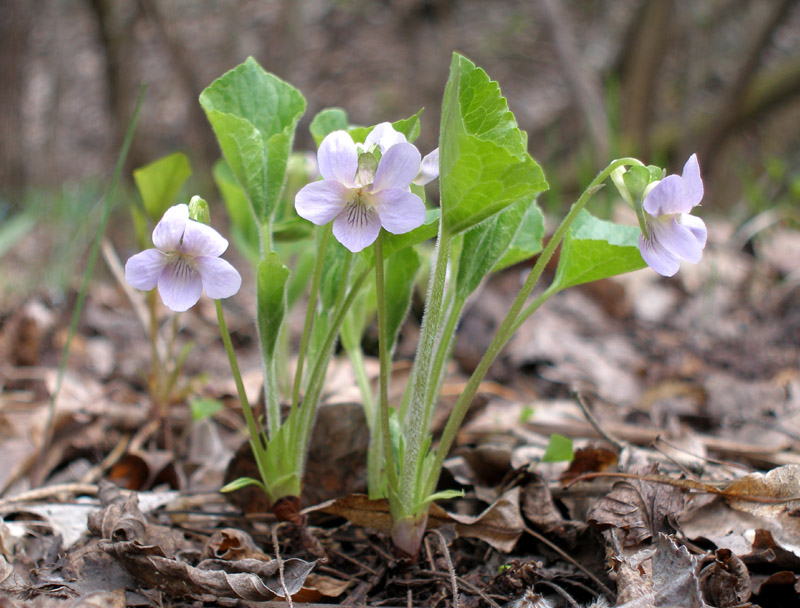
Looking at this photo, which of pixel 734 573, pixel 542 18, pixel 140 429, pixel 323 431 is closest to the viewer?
pixel 734 573

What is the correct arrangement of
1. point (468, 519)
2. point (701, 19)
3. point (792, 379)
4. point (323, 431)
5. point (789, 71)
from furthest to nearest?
point (701, 19), point (789, 71), point (792, 379), point (323, 431), point (468, 519)

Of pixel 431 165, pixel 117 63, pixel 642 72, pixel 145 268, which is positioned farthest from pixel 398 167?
pixel 642 72

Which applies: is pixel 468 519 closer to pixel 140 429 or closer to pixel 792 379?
pixel 140 429

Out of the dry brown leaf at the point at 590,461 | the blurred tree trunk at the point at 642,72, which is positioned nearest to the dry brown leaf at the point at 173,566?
the dry brown leaf at the point at 590,461

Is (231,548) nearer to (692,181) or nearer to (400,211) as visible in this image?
(400,211)

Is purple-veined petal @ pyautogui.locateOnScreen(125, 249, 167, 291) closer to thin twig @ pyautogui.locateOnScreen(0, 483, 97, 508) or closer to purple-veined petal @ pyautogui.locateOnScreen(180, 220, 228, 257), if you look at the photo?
purple-veined petal @ pyautogui.locateOnScreen(180, 220, 228, 257)

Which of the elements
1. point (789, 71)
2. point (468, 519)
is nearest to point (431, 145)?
point (789, 71)

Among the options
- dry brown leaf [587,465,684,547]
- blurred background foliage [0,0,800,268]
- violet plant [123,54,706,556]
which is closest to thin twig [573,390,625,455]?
dry brown leaf [587,465,684,547]
